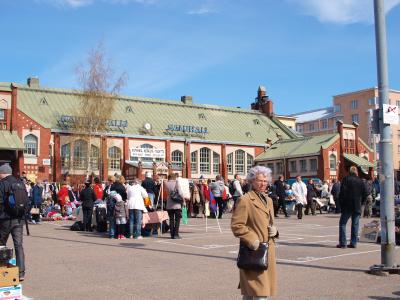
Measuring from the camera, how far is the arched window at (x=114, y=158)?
5509cm

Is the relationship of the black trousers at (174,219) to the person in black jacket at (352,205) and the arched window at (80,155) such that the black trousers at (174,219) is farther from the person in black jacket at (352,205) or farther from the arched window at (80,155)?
the arched window at (80,155)

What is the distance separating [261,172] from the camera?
6.00m

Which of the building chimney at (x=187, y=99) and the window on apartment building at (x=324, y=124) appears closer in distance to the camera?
the building chimney at (x=187, y=99)

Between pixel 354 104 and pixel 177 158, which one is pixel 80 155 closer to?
pixel 177 158

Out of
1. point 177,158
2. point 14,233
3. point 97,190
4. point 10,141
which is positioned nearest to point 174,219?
Answer: point 97,190

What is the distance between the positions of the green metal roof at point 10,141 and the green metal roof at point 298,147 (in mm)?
29725

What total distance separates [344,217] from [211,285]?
19.2 feet

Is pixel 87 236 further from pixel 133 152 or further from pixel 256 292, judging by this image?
pixel 133 152

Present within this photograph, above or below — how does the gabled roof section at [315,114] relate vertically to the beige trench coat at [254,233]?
above

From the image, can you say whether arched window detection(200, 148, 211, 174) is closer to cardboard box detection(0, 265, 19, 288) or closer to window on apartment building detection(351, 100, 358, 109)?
cardboard box detection(0, 265, 19, 288)

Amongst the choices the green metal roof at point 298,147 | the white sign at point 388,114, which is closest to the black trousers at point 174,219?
the white sign at point 388,114

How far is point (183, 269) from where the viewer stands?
10727 millimetres

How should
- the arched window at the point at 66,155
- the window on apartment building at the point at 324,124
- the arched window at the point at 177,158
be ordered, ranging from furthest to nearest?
1. the window on apartment building at the point at 324,124
2. the arched window at the point at 177,158
3. the arched window at the point at 66,155

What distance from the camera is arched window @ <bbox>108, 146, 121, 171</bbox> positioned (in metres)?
55.1
